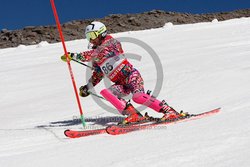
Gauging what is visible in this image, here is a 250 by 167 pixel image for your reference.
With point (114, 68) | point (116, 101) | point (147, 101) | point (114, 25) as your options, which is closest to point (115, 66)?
point (114, 68)

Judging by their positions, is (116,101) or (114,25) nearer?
(116,101)

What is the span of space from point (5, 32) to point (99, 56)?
185ft

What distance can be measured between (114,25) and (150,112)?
5891 centimetres

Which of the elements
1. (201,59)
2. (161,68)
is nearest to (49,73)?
(161,68)

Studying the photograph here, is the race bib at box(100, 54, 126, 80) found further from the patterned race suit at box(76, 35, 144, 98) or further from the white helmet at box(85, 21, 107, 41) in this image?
the white helmet at box(85, 21, 107, 41)

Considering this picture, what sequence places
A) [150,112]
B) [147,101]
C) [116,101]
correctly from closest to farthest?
[147,101], [116,101], [150,112]

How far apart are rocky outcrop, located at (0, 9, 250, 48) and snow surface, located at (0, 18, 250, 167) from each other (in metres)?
39.3

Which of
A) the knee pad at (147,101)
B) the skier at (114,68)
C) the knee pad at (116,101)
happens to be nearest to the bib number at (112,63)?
the skier at (114,68)

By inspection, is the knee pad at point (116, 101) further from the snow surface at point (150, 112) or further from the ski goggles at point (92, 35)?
the ski goggles at point (92, 35)

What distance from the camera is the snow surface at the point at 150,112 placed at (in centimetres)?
395

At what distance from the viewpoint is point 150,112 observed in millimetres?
7977

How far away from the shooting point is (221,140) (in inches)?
159

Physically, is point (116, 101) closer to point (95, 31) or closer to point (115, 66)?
point (115, 66)

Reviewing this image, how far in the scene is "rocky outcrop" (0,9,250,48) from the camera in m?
58.5
